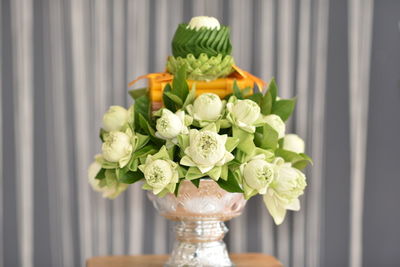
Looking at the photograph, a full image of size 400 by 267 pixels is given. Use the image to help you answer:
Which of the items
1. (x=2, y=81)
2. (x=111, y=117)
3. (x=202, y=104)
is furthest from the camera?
(x=2, y=81)

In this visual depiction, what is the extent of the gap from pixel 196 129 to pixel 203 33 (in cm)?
20

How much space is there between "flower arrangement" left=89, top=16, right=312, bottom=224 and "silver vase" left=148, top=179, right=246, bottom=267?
0.11ft

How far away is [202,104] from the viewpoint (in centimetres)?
109

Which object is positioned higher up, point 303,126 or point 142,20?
point 142,20

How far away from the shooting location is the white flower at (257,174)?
1.06 m

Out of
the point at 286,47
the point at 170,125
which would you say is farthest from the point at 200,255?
the point at 286,47

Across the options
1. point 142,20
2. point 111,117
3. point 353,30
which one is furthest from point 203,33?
point 353,30

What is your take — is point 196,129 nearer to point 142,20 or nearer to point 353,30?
point 142,20

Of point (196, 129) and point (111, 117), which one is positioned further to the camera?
point (111, 117)

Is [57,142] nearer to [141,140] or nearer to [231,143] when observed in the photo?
[141,140]

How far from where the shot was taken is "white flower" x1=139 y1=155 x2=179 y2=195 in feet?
3.43

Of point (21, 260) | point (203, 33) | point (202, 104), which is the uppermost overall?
point (203, 33)

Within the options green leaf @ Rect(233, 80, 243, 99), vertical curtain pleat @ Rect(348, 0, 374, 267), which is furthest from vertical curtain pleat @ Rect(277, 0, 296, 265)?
green leaf @ Rect(233, 80, 243, 99)

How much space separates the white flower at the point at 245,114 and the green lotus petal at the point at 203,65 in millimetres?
108
